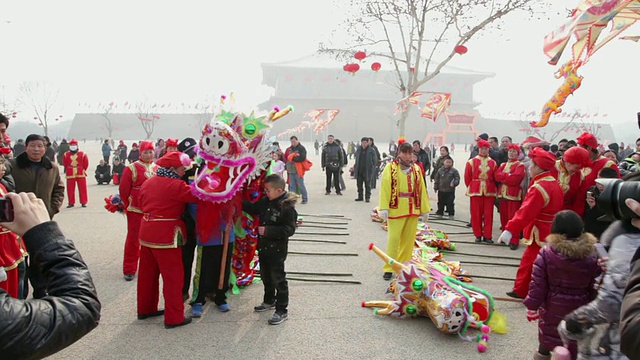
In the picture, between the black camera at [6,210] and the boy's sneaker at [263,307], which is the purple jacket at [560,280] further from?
the black camera at [6,210]

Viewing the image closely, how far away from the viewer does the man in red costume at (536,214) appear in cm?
486

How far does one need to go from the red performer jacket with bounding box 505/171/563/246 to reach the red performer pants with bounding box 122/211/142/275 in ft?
14.5

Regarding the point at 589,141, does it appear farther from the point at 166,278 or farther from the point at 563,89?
the point at 166,278

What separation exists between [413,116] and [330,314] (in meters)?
53.1

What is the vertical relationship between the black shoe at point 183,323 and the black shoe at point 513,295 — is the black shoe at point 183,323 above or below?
below

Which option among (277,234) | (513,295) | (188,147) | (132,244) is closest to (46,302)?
(277,234)

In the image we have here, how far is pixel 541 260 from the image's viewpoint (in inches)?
133

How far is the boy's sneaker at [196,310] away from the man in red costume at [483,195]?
538cm

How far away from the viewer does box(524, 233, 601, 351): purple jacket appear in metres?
3.25

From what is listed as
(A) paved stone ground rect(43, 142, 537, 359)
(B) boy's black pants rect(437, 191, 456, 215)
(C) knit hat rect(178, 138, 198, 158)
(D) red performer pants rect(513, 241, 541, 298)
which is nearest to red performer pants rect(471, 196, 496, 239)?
(A) paved stone ground rect(43, 142, 537, 359)

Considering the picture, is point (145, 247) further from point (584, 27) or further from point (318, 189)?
point (318, 189)

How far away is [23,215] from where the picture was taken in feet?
4.99

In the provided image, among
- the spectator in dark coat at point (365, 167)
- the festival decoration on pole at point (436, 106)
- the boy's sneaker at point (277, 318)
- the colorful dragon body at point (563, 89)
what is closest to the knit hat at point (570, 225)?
the colorful dragon body at point (563, 89)

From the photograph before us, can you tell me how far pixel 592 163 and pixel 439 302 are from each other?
362 centimetres
